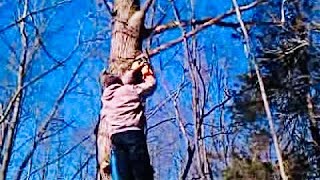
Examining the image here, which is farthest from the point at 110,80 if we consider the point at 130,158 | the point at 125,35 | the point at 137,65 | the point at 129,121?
the point at 130,158

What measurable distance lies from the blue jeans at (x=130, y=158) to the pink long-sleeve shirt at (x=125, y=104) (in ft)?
0.17

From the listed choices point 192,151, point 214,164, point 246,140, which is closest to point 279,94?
point 246,140

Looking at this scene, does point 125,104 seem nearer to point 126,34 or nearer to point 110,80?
point 110,80

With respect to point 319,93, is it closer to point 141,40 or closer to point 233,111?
point 233,111

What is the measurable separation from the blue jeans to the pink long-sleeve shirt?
5 cm

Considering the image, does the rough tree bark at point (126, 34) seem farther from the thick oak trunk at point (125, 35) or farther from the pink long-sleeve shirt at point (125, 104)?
the pink long-sleeve shirt at point (125, 104)

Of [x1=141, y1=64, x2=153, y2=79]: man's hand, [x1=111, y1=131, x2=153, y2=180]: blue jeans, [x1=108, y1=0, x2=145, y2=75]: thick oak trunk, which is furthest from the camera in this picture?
[x1=108, y1=0, x2=145, y2=75]: thick oak trunk

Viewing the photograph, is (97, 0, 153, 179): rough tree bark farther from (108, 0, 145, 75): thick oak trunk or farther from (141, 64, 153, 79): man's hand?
(141, 64, 153, 79): man's hand

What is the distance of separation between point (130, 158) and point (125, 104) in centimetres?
35

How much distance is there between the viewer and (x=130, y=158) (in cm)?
340

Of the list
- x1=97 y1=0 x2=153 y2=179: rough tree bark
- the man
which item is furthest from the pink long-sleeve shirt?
x1=97 y1=0 x2=153 y2=179: rough tree bark

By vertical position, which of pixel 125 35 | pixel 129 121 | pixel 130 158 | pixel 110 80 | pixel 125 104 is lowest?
pixel 130 158

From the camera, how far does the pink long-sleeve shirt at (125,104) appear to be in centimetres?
341

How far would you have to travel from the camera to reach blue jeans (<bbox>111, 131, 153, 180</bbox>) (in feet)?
11.1
